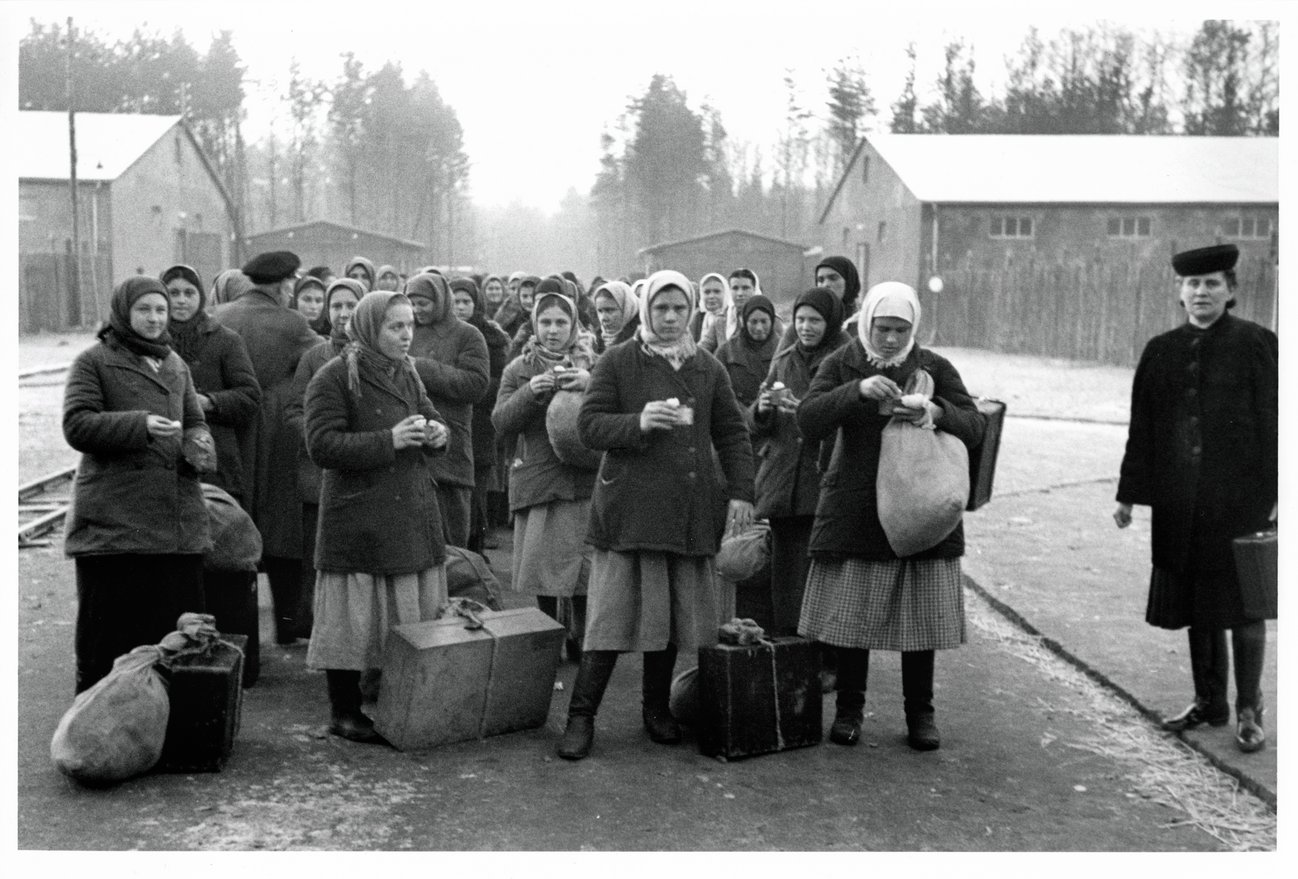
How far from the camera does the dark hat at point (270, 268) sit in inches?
281

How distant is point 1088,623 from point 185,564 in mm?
5090

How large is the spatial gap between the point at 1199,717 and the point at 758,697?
1947 millimetres

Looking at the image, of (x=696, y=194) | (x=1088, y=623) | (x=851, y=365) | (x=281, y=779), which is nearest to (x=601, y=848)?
(x=281, y=779)

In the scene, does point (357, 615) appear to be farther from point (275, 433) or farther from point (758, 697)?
point (275, 433)

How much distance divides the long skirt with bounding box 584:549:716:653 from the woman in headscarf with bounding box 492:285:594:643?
118cm

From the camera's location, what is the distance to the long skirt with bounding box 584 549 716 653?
5.30 metres

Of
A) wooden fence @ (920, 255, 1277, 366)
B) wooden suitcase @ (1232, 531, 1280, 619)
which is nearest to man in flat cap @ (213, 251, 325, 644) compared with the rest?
wooden suitcase @ (1232, 531, 1280, 619)

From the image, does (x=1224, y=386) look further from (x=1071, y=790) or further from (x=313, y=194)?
(x=313, y=194)

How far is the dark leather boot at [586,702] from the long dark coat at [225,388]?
7.38ft

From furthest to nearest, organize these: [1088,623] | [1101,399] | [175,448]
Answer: [1101,399]
[1088,623]
[175,448]

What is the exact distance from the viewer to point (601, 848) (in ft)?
14.2

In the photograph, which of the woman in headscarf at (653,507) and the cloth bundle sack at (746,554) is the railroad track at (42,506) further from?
the woman in headscarf at (653,507)

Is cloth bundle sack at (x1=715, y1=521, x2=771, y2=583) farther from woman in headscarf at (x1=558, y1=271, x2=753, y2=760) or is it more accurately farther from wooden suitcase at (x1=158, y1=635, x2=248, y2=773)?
wooden suitcase at (x1=158, y1=635, x2=248, y2=773)

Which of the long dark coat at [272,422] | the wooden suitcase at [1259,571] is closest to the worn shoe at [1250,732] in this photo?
the wooden suitcase at [1259,571]
